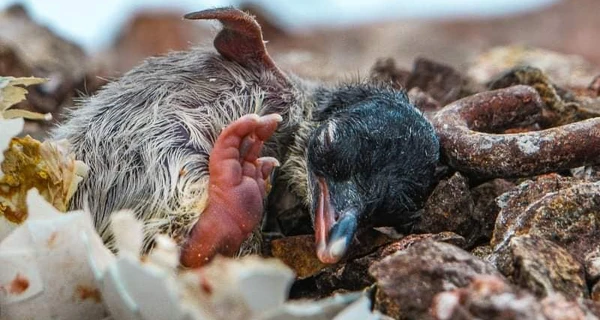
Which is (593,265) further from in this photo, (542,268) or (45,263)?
(45,263)

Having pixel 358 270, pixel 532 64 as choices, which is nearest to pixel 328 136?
pixel 358 270

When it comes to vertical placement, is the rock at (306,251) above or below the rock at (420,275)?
below

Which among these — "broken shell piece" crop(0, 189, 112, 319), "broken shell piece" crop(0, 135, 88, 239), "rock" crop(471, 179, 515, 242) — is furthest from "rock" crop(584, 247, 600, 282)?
"broken shell piece" crop(0, 135, 88, 239)

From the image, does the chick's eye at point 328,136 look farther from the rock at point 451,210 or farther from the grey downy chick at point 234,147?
the rock at point 451,210

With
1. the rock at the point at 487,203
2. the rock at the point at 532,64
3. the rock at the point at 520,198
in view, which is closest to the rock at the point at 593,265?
the rock at the point at 520,198

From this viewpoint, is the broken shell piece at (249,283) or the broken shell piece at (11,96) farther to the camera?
the broken shell piece at (11,96)

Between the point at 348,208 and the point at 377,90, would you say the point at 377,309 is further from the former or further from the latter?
the point at 377,90
